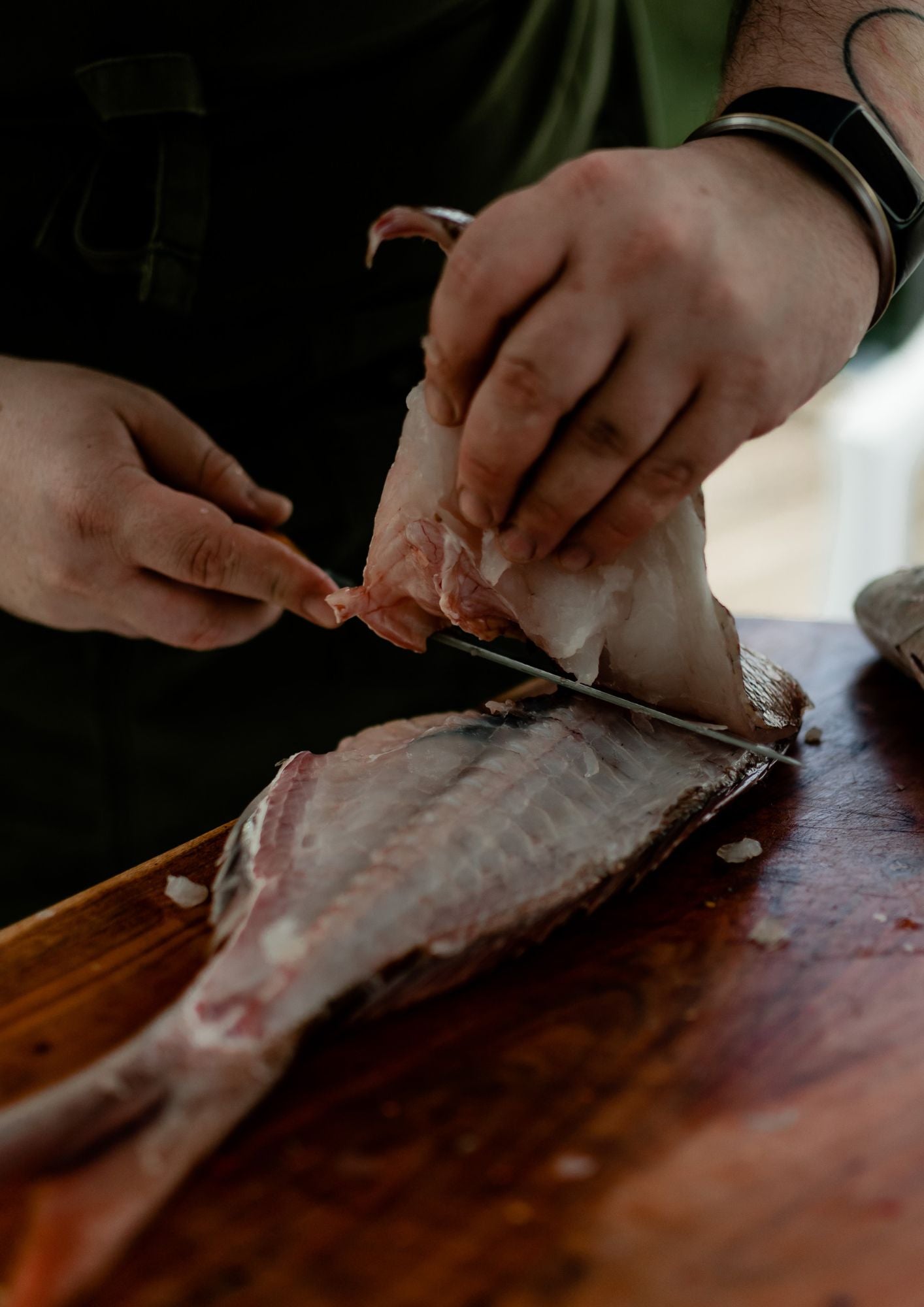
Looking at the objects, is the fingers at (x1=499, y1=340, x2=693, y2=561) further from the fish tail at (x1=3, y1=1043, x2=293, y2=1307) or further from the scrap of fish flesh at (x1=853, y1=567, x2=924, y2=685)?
the scrap of fish flesh at (x1=853, y1=567, x2=924, y2=685)

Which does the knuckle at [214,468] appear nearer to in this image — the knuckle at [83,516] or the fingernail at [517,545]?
the knuckle at [83,516]

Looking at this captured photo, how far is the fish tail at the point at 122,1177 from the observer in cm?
82

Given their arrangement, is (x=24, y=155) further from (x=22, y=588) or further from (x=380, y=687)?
(x=380, y=687)

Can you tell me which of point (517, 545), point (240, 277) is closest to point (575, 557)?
point (517, 545)

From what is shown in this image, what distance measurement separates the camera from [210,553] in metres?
1.57

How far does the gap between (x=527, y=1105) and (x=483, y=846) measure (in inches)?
12.4

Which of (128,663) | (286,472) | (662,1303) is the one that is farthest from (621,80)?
(662,1303)

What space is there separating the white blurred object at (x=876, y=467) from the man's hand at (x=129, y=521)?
2704 millimetres

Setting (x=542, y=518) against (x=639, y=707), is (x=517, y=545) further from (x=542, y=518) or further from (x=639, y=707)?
(x=639, y=707)

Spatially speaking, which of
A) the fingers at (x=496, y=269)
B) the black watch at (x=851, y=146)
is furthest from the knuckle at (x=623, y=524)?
the black watch at (x=851, y=146)

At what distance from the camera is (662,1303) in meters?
0.80

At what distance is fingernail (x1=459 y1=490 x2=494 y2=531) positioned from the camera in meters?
1.22

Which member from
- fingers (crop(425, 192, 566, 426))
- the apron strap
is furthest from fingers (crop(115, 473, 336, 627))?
fingers (crop(425, 192, 566, 426))

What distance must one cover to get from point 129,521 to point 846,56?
1110mm
